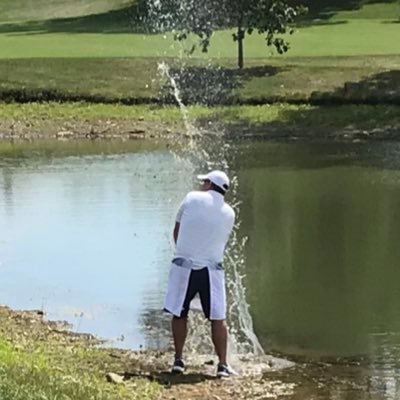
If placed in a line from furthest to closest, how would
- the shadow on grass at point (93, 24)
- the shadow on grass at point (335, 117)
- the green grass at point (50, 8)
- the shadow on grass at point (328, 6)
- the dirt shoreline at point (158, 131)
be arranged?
1. the green grass at point (50, 8)
2. the shadow on grass at point (328, 6)
3. the shadow on grass at point (93, 24)
4. the shadow on grass at point (335, 117)
5. the dirt shoreline at point (158, 131)

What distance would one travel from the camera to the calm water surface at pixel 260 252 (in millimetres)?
12031

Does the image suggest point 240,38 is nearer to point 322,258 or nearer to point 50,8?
point 322,258

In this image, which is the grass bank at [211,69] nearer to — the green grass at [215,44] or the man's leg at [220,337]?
the green grass at [215,44]

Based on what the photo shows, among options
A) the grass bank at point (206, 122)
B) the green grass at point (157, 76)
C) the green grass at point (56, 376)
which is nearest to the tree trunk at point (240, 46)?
the green grass at point (157, 76)

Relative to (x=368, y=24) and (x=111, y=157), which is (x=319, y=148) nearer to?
(x=111, y=157)

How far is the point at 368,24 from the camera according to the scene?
53.6 metres

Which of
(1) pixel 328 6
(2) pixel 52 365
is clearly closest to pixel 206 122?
(2) pixel 52 365

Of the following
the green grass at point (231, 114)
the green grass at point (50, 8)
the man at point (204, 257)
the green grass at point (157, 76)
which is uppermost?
the man at point (204, 257)

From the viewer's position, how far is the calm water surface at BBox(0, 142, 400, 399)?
39.5 feet

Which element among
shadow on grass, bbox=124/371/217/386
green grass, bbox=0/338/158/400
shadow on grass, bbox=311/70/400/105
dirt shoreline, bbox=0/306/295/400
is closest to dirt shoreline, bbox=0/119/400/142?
shadow on grass, bbox=311/70/400/105

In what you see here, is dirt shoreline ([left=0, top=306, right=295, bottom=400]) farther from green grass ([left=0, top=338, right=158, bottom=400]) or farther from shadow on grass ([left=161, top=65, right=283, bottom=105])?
shadow on grass ([left=161, top=65, right=283, bottom=105])

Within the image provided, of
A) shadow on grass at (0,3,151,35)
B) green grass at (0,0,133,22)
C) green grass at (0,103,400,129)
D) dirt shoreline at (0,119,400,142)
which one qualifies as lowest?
dirt shoreline at (0,119,400,142)

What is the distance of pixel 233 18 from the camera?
128 feet

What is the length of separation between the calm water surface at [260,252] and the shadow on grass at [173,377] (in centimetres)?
85
